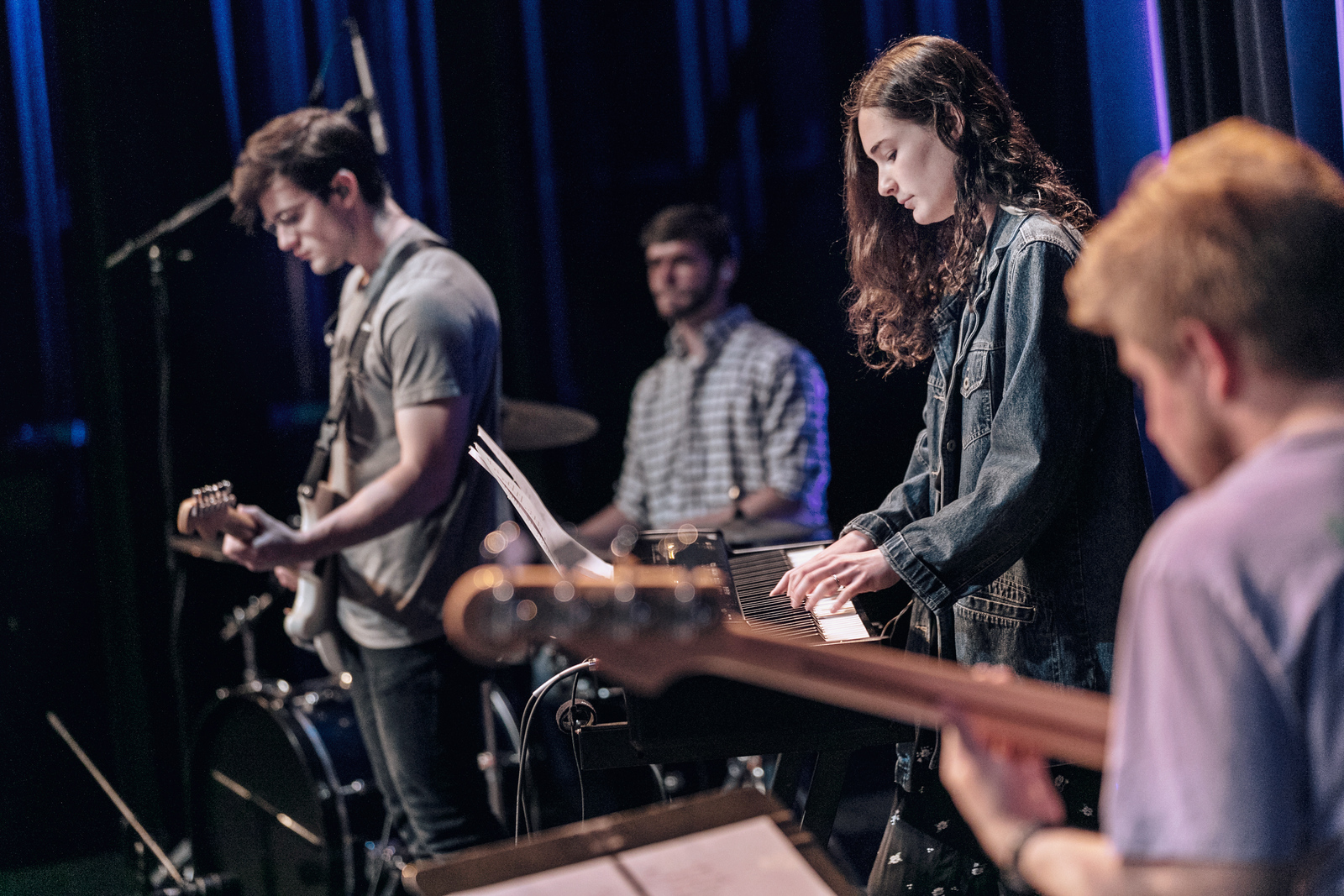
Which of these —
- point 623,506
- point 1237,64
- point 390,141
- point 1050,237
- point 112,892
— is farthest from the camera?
point 390,141

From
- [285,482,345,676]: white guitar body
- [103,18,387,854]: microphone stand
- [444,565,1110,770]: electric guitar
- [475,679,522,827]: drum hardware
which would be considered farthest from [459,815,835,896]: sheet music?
[103,18,387,854]: microphone stand

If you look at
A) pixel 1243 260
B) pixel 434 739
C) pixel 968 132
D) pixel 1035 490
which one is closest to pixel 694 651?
pixel 1243 260

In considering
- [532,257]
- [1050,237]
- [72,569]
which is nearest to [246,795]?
[72,569]

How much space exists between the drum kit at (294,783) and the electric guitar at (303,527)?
0.25 meters

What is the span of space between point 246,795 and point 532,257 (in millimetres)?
2318

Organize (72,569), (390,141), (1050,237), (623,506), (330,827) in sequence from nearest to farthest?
(1050,237) < (330,827) < (72,569) < (623,506) < (390,141)

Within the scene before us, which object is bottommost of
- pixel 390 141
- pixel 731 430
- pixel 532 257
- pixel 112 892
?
pixel 112 892

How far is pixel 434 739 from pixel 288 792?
2.55ft

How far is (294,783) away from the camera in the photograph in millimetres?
2963

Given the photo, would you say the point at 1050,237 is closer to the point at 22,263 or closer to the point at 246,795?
the point at 246,795

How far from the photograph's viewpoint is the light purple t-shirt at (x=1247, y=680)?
29.2 inches

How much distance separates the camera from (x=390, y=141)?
4.49m

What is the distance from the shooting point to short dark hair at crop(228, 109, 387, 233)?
8.77 ft

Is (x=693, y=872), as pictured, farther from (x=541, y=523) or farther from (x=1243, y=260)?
(x=541, y=523)
